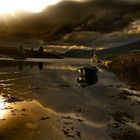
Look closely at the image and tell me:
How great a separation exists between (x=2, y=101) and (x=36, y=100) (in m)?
6.80

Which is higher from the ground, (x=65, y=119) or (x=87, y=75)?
(x=65, y=119)

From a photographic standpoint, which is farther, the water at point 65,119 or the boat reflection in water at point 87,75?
the boat reflection in water at point 87,75

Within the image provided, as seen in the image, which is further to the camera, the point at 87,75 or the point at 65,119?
the point at 87,75

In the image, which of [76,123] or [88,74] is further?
[88,74]

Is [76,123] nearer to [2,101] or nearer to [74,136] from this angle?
[74,136]

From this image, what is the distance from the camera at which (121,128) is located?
35.2 metres

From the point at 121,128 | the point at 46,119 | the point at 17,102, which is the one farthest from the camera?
the point at 17,102

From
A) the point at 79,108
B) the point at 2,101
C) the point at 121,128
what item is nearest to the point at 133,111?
the point at 79,108

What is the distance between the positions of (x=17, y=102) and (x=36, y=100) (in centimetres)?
448

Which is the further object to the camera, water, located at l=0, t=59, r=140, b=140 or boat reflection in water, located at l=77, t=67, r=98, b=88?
boat reflection in water, located at l=77, t=67, r=98, b=88

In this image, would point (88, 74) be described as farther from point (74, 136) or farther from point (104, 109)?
point (74, 136)

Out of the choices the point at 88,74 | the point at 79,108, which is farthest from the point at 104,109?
the point at 88,74

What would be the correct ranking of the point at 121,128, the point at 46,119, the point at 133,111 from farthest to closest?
the point at 133,111 < the point at 46,119 < the point at 121,128

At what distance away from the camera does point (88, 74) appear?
10288 centimetres
